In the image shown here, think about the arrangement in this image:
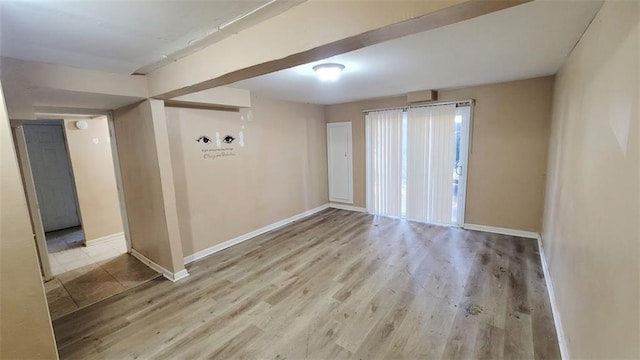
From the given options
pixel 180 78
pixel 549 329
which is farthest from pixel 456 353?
pixel 180 78

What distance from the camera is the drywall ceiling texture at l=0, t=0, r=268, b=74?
4.73 ft

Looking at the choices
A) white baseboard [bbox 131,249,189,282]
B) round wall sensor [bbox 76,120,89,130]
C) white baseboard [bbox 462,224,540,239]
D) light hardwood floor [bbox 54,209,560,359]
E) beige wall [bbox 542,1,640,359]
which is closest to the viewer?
beige wall [bbox 542,1,640,359]

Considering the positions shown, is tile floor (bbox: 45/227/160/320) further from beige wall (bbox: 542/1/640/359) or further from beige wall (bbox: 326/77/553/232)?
beige wall (bbox: 326/77/553/232)

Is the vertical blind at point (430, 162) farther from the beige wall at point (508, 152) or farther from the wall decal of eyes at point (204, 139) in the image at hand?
the wall decal of eyes at point (204, 139)

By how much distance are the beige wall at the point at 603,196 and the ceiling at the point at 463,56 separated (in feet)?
0.68

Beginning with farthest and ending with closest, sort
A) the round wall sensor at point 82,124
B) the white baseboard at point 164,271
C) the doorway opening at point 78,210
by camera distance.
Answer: the round wall sensor at point 82,124
the white baseboard at point 164,271
the doorway opening at point 78,210

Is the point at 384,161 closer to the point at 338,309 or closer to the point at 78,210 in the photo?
the point at 338,309

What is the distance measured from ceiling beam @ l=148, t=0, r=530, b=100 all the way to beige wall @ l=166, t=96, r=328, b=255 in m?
1.59

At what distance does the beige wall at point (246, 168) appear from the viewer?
3.59 m

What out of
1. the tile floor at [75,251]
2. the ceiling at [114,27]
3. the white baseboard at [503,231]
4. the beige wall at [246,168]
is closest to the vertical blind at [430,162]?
the white baseboard at [503,231]

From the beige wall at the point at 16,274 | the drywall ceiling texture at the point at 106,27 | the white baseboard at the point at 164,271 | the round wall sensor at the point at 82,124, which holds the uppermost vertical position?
the drywall ceiling texture at the point at 106,27

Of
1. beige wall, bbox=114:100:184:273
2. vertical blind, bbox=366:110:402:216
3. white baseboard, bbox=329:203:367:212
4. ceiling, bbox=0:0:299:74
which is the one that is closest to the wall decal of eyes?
beige wall, bbox=114:100:184:273

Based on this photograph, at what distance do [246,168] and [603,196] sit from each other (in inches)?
157

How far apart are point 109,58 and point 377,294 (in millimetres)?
3306
